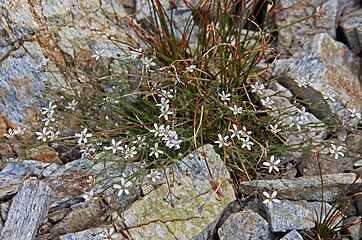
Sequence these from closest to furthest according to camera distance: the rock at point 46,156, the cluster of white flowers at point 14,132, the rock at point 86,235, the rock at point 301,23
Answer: the rock at point 86,235 → the cluster of white flowers at point 14,132 → the rock at point 46,156 → the rock at point 301,23

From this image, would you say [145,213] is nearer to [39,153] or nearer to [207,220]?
[207,220]

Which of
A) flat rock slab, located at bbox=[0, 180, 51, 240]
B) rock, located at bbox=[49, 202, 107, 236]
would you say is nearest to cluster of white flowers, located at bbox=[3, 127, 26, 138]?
flat rock slab, located at bbox=[0, 180, 51, 240]

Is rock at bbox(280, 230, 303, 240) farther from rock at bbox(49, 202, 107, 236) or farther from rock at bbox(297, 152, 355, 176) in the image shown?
rock at bbox(49, 202, 107, 236)

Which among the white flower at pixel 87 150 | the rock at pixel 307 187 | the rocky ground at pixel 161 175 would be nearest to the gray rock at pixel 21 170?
the rocky ground at pixel 161 175

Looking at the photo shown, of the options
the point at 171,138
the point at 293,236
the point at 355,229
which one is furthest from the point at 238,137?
the point at 355,229

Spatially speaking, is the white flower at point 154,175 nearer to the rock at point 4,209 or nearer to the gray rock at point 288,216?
the gray rock at point 288,216

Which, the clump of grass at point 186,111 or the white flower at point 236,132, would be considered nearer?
the white flower at point 236,132
